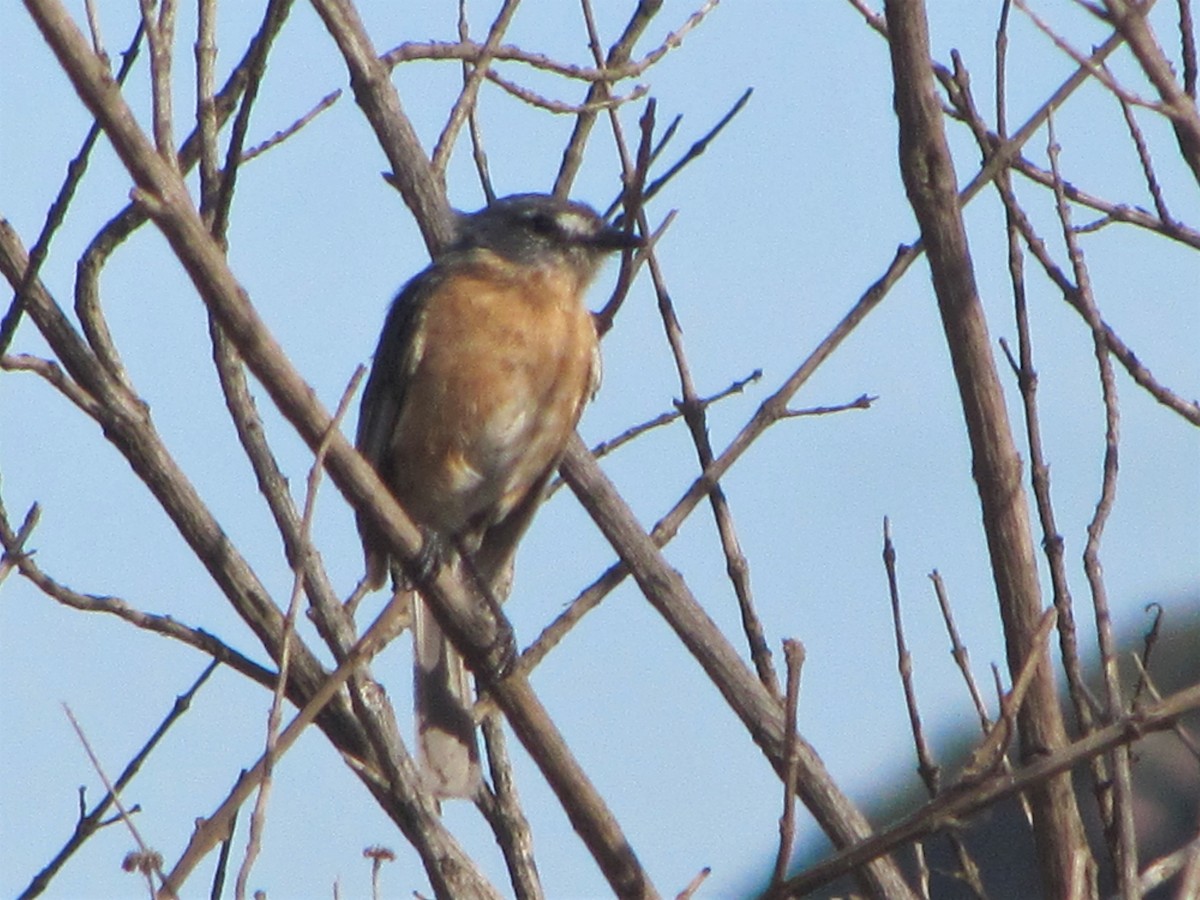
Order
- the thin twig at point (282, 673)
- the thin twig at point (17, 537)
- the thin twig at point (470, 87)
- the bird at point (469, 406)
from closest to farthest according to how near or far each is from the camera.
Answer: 1. the thin twig at point (282, 673)
2. the thin twig at point (17, 537)
3. the thin twig at point (470, 87)
4. the bird at point (469, 406)

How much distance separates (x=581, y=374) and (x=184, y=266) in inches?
112

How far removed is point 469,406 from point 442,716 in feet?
3.16

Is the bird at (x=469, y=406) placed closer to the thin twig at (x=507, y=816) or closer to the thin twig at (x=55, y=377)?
the thin twig at (x=507, y=816)

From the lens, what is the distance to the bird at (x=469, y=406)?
533cm

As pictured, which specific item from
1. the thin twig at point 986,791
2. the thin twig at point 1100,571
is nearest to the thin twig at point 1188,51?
the thin twig at point 1100,571

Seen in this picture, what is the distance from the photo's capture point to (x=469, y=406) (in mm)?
5371

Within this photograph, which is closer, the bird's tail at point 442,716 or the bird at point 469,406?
the bird's tail at point 442,716

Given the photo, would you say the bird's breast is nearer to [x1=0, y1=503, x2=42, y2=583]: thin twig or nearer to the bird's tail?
the bird's tail

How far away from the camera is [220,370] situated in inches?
153

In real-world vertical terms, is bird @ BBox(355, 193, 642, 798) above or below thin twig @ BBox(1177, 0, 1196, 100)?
above

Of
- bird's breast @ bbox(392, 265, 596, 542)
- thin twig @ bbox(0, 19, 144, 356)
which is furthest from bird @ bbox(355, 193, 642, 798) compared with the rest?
thin twig @ bbox(0, 19, 144, 356)

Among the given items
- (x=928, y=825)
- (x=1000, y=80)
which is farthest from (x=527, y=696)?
(x=1000, y=80)

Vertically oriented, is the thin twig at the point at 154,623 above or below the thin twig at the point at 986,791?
above

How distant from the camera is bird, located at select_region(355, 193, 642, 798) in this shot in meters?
5.33
